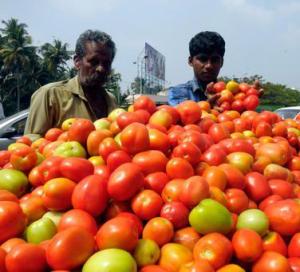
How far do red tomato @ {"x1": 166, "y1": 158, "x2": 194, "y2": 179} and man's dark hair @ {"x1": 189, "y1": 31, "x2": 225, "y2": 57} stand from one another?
82.3 inches

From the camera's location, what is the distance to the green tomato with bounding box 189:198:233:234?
161 cm

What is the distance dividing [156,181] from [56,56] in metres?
54.1

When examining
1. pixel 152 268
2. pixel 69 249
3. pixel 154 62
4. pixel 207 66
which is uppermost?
pixel 154 62

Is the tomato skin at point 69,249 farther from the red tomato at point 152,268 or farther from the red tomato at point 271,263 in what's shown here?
the red tomato at point 271,263

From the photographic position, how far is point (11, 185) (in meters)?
2.02

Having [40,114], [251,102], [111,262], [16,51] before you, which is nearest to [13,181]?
[111,262]

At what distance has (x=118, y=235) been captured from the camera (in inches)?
59.4

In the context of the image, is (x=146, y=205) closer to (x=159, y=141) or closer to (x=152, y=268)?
(x=152, y=268)

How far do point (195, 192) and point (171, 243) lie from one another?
0.77ft

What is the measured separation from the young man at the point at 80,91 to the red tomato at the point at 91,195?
1.90 meters

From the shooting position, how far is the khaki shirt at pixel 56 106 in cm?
358

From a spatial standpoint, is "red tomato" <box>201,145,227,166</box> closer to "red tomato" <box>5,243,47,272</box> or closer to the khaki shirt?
"red tomato" <box>5,243,47,272</box>

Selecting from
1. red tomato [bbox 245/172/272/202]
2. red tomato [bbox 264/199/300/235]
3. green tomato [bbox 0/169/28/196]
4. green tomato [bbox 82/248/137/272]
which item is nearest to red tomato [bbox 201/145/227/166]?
red tomato [bbox 245/172/272/202]

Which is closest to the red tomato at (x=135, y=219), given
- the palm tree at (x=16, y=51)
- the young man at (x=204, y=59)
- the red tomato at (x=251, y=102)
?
the red tomato at (x=251, y=102)
